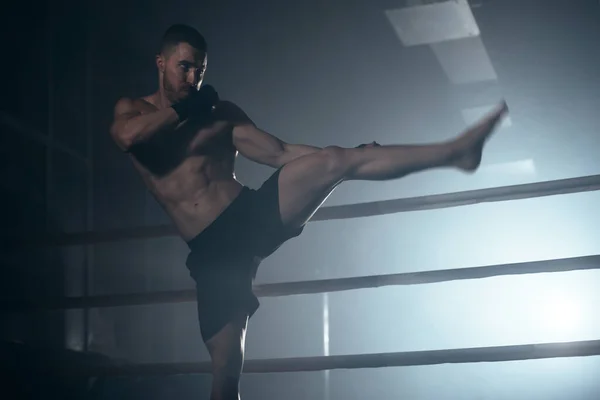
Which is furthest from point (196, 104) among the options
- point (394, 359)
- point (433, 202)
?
point (394, 359)

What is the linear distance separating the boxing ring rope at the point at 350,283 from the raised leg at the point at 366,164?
13.1 inches

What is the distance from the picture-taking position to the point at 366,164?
6.10ft

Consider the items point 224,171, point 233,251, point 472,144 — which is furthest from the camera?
point 224,171

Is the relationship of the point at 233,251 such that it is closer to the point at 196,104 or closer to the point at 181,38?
the point at 196,104

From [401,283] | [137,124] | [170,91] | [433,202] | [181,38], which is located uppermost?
[181,38]

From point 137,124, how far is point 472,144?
940 millimetres

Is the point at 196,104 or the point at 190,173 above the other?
the point at 196,104

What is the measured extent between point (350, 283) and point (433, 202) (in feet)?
1.21

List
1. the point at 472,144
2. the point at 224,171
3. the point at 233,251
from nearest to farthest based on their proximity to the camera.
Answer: the point at 472,144, the point at 233,251, the point at 224,171

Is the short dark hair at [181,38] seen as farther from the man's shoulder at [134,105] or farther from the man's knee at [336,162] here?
the man's knee at [336,162]

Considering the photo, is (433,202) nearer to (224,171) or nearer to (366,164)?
(366,164)

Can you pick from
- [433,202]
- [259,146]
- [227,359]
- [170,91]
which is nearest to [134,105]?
[170,91]

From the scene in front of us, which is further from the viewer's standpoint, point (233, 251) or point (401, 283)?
point (401, 283)

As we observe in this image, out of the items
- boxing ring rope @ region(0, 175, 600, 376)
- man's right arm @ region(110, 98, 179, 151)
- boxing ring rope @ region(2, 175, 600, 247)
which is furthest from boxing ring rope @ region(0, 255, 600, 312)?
man's right arm @ region(110, 98, 179, 151)
